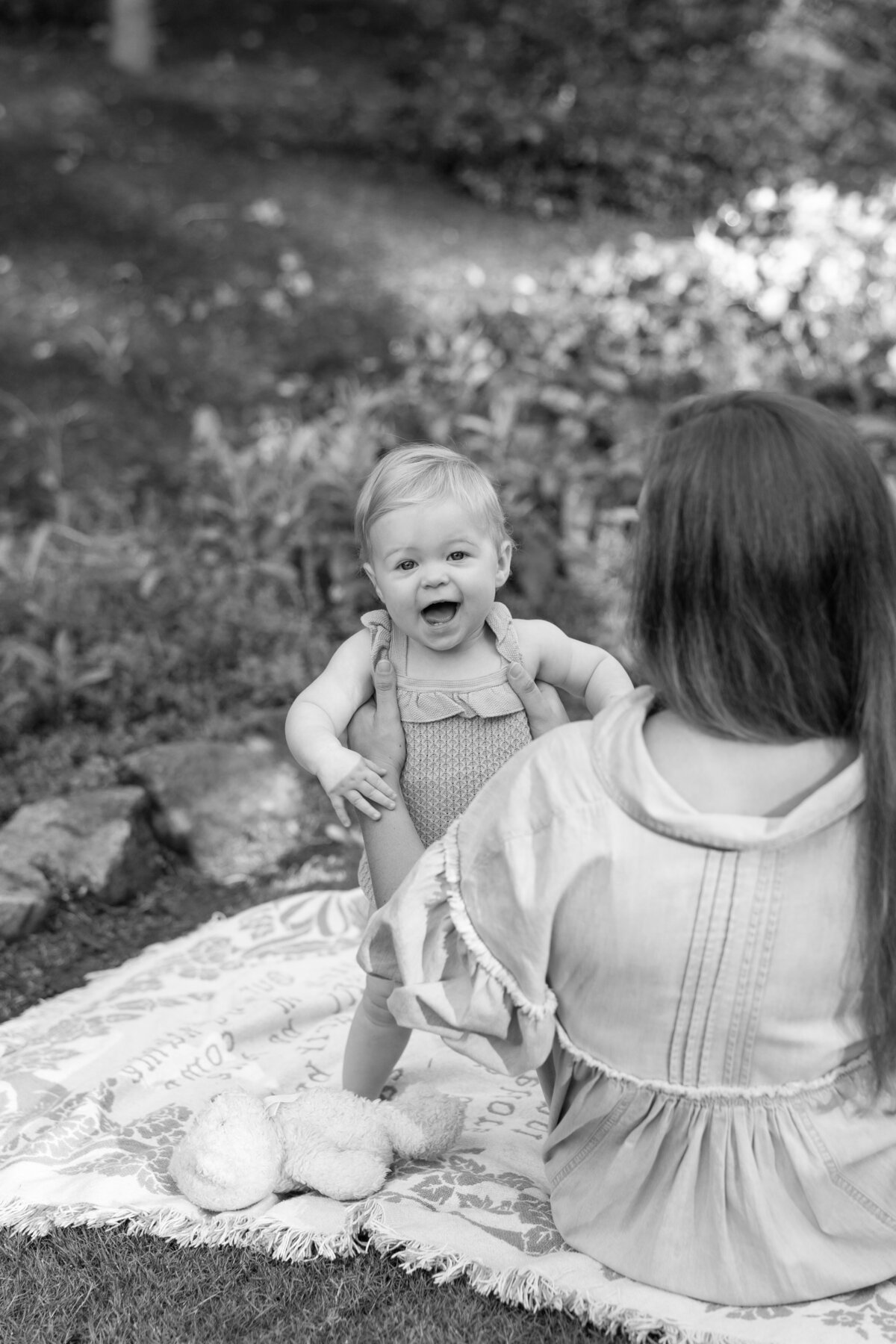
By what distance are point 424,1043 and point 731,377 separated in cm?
391

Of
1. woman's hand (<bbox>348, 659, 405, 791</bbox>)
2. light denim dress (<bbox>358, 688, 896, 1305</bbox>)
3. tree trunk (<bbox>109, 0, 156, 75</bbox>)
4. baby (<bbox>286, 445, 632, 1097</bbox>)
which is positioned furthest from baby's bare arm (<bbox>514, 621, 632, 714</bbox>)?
tree trunk (<bbox>109, 0, 156, 75</bbox>)

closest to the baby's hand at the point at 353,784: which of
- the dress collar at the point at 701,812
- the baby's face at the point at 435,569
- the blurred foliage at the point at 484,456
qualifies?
the baby's face at the point at 435,569

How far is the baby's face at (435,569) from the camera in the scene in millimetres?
2623

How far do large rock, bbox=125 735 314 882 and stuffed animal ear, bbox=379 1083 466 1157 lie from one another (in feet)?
5.29

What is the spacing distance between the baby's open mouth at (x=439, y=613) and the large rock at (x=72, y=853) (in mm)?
1750

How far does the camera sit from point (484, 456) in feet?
18.9

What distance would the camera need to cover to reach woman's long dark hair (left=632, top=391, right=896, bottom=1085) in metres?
1.94

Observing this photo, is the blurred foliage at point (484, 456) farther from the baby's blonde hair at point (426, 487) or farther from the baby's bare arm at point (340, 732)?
the baby's blonde hair at point (426, 487)

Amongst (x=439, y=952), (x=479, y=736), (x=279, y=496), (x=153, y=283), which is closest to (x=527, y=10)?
(x=153, y=283)

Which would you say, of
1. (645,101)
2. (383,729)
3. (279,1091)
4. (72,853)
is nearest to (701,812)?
(383,729)

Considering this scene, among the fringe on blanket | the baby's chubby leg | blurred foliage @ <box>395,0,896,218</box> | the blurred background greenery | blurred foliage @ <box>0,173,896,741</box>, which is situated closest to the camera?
the fringe on blanket

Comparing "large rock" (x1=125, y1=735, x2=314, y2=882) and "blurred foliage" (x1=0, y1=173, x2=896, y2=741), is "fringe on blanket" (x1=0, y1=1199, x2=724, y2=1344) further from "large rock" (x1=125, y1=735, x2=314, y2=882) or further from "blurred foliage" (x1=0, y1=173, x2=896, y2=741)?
"blurred foliage" (x1=0, y1=173, x2=896, y2=741)

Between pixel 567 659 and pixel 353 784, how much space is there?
0.54m

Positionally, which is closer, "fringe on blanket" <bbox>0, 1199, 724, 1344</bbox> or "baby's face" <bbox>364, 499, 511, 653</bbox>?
"fringe on blanket" <bbox>0, 1199, 724, 1344</bbox>
